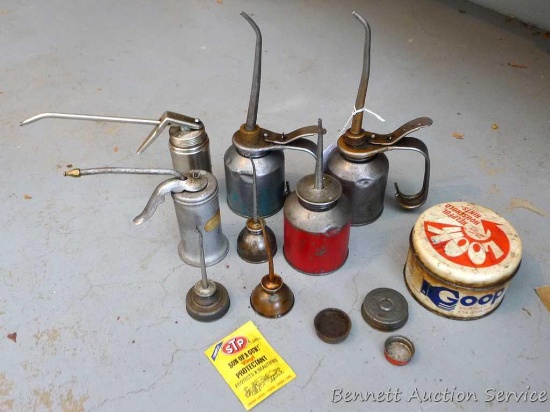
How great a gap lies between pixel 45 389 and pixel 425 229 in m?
0.71

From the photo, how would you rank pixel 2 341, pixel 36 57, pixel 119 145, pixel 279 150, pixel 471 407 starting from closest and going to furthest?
pixel 471 407
pixel 2 341
pixel 279 150
pixel 119 145
pixel 36 57

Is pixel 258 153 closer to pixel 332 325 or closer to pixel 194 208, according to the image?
pixel 194 208

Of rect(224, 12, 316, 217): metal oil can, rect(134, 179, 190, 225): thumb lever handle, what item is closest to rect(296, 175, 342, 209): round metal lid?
rect(224, 12, 316, 217): metal oil can

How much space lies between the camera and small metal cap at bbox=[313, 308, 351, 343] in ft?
2.98

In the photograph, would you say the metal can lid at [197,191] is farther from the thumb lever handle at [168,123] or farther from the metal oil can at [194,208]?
the thumb lever handle at [168,123]

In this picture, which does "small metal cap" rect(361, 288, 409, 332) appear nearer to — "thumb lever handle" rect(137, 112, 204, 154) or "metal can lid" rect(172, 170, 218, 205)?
"metal can lid" rect(172, 170, 218, 205)

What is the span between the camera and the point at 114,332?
939mm

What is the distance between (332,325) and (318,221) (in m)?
0.19

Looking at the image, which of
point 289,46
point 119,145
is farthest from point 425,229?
point 289,46

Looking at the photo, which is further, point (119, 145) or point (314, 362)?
point (119, 145)

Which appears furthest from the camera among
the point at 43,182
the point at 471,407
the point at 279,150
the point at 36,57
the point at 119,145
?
the point at 36,57

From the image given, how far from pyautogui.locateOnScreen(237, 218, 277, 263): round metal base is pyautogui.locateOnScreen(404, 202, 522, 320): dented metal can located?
0.28 metres

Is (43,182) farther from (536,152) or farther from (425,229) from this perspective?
(536,152)

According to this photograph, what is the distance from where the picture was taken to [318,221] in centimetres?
94
